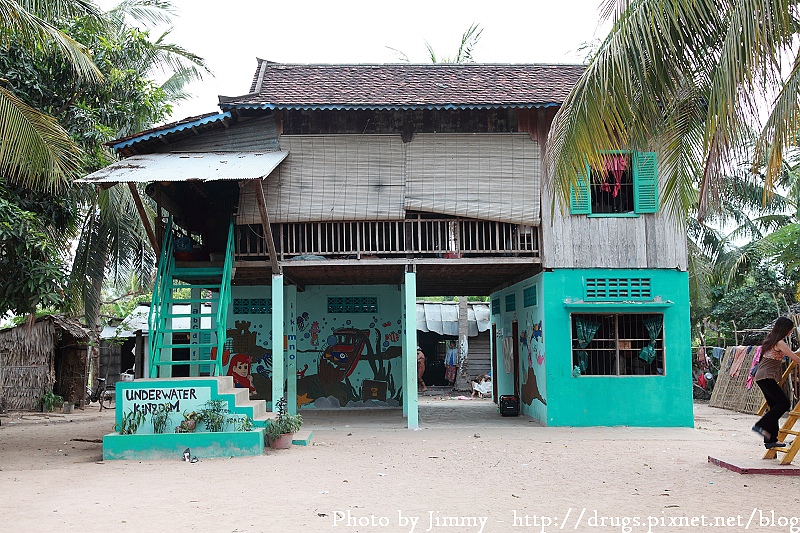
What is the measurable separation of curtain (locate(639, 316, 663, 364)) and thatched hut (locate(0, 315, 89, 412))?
13.4 metres

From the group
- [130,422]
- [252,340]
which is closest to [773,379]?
[130,422]

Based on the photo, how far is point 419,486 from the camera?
7.57m

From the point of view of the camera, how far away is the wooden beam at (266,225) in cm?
1104

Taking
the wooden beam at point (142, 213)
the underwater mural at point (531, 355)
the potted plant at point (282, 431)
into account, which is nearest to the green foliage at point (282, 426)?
the potted plant at point (282, 431)

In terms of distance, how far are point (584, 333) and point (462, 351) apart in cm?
971

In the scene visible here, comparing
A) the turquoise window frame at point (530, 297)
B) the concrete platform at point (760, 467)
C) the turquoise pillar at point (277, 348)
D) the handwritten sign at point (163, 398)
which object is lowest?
the concrete platform at point (760, 467)

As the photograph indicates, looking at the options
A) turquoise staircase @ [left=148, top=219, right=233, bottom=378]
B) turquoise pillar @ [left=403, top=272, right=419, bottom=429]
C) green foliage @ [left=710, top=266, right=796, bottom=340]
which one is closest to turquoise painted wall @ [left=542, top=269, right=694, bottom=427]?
turquoise pillar @ [left=403, top=272, right=419, bottom=429]

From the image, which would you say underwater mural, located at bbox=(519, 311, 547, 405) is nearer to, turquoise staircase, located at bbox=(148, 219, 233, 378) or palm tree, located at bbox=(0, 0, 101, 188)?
turquoise staircase, located at bbox=(148, 219, 233, 378)

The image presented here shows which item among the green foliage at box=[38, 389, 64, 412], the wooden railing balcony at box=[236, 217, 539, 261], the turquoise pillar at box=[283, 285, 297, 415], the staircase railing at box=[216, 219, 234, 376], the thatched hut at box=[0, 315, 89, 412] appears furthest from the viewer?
the green foliage at box=[38, 389, 64, 412]

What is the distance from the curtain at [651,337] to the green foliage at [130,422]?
826 centimetres

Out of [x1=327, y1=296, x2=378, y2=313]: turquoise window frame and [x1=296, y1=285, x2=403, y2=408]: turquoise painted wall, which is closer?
[x1=296, y1=285, x2=403, y2=408]: turquoise painted wall

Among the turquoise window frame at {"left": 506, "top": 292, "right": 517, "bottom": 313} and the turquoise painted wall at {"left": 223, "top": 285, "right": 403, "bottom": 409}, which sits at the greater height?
the turquoise window frame at {"left": 506, "top": 292, "right": 517, "bottom": 313}

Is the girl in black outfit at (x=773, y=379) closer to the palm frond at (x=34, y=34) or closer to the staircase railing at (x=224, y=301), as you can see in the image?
the staircase railing at (x=224, y=301)

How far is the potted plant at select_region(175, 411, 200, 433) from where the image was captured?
9.93 m
